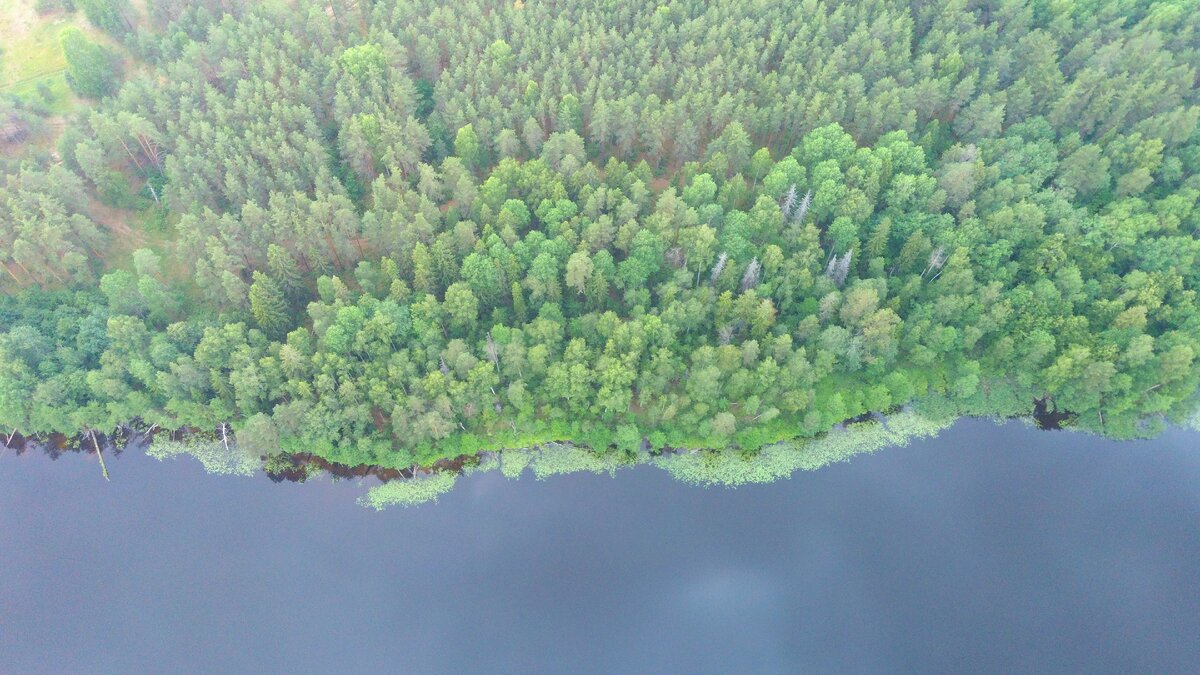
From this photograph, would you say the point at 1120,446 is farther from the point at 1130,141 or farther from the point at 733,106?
the point at 733,106

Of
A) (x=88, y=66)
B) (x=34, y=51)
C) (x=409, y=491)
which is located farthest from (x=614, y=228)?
(x=34, y=51)

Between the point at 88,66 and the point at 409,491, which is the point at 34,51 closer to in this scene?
the point at 88,66

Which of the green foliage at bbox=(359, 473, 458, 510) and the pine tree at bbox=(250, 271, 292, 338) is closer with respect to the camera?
the green foliage at bbox=(359, 473, 458, 510)

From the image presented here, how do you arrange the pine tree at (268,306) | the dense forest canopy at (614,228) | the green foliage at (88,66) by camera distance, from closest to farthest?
the dense forest canopy at (614,228)
the pine tree at (268,306)
the green foliage at (88,66)

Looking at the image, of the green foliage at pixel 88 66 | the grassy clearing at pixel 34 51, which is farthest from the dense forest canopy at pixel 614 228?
the grassy clearing at pixel 34 51

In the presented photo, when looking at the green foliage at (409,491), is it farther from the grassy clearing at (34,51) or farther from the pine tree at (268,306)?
the grassy clearing at (34,51)

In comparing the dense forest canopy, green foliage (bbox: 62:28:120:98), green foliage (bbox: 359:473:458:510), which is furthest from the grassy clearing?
green foliage (bbox: 359:473:458:510)

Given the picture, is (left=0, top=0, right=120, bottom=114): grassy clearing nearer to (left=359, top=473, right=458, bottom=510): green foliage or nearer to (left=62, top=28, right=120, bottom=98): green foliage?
(left=62, top=28, right=120, bottom=98): green foliage

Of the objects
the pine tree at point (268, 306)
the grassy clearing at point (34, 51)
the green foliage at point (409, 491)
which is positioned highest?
the grassy clearing at point (34, 51)

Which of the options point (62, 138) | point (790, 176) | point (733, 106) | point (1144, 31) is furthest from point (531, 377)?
point (1144, 31)
